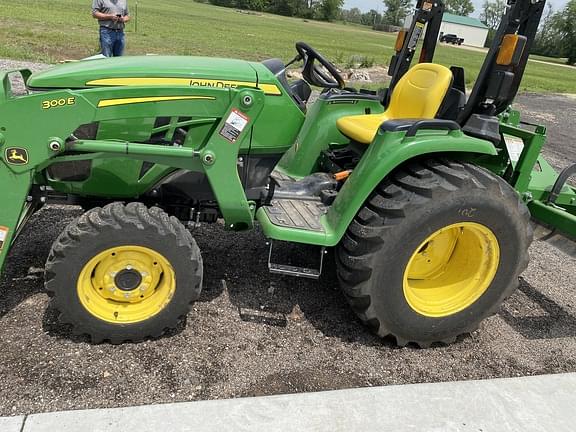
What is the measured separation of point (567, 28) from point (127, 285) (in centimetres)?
6842

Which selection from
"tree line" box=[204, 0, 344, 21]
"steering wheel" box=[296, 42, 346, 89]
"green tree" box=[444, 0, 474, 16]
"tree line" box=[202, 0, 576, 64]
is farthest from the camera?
"tree line" box=[204, 0, 344, 21]

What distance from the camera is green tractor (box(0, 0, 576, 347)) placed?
2564 millimetres

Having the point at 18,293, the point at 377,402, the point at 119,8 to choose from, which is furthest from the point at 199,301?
the point at 119,8

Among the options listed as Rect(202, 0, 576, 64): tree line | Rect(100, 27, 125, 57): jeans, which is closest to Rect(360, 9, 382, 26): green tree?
Rect(202, 0, 576, 64): tree line

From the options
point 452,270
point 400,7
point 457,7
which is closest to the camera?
point 452,270

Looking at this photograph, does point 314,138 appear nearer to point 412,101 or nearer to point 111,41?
point 412,101

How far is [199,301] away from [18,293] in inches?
41.5

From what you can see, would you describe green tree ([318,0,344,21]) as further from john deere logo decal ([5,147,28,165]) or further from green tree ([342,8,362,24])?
john deere logo decal ([5,147,28,165])

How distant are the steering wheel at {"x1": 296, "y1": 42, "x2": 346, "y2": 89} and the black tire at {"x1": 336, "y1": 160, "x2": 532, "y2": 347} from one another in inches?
39.5

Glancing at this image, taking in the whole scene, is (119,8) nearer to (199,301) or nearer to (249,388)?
(199,301)

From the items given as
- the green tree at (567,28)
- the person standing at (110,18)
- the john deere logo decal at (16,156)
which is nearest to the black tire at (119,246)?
the john deere logo decal at (16,156)

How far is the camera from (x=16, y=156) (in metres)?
2.51

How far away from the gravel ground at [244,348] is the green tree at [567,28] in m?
62.4

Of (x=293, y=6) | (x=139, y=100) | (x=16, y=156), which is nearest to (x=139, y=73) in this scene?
(x=139, y=100)
